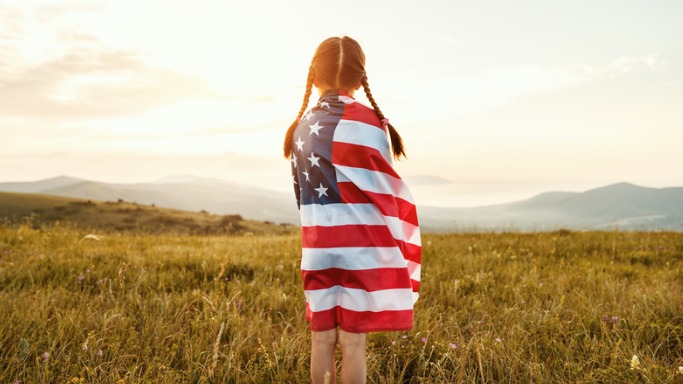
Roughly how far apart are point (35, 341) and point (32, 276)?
2643 mm

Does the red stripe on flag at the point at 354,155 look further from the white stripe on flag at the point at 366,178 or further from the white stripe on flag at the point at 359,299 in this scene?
the white stripe on flag at the point at 359,299

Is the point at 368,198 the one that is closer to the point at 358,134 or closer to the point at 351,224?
the point at 351,224

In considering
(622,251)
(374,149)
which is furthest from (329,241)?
(622,251)

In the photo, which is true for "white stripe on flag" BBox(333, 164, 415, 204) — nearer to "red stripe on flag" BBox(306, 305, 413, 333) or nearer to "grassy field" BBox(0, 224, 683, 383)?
"red stripe on flag" BBox(306, 305, 413, 333)

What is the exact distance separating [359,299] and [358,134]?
1.15 m

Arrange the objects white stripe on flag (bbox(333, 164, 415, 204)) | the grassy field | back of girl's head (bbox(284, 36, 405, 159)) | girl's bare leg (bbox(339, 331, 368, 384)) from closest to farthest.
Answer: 1. girl's bare leg (bbox(339, 331, 368, 384))
2. white stripe on flag (bbox(333, 164, 415, 204))
3. back of girl's head (bbox(284, 36, 405, 159))
4. the grassy field

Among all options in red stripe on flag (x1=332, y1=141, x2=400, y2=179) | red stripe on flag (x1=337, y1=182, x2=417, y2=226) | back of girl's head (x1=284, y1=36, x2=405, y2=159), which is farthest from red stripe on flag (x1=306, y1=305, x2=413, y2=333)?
back of girl's head (x1=284, y1=36, x2=405, y2=159)

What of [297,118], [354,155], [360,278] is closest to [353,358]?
[360,278]

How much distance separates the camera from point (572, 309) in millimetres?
5000

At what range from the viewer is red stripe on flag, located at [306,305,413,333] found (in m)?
2.77

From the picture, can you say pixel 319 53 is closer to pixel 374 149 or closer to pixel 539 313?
pixel 374 149

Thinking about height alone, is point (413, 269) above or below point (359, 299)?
above

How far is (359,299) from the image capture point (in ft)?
9.20

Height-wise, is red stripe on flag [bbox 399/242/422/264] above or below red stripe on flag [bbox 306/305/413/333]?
above
